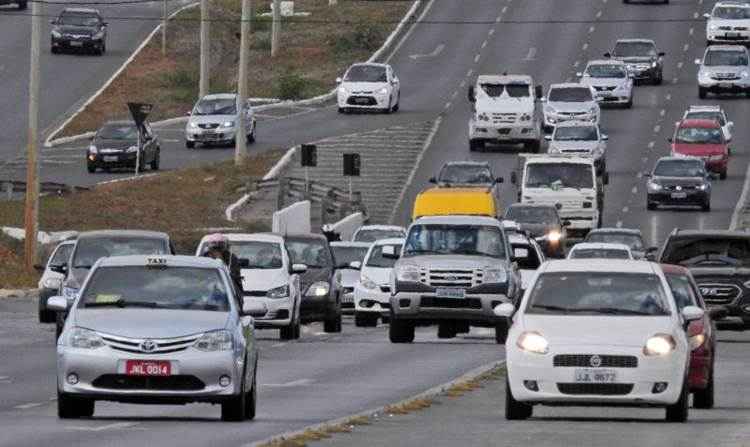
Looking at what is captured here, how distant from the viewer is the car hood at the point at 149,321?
73.9ft

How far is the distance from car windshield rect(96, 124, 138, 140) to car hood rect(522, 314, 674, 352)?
193 ft

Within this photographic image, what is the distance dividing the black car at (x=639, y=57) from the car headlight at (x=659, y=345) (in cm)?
7399

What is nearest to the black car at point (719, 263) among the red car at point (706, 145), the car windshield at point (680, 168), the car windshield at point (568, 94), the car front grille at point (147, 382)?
the car front grille at point (147, 382)

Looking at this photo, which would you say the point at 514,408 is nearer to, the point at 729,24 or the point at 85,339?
the point at 85,339

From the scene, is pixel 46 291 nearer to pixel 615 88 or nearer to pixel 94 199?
pixel 94 199

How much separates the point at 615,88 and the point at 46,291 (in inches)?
2046

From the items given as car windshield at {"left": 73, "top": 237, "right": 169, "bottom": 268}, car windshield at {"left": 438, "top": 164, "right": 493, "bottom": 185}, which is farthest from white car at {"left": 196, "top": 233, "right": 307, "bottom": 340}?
Answer: car windshield at {"left": 438, "top": 164, "right": 493, "bottom": 185}

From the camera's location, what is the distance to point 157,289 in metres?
23.8

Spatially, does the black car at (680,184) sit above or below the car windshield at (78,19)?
below

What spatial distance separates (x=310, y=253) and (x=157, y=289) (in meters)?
21.6

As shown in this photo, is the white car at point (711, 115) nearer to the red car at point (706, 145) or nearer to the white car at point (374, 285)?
the red car at point (706, 145)

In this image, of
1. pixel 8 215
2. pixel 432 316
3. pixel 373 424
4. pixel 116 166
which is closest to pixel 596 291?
pixel 373 424

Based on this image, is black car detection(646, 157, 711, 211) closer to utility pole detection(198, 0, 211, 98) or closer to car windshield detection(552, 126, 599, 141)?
car windshield detection(552, 126, 599, 141)

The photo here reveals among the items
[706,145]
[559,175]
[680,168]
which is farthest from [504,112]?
[559,175]
